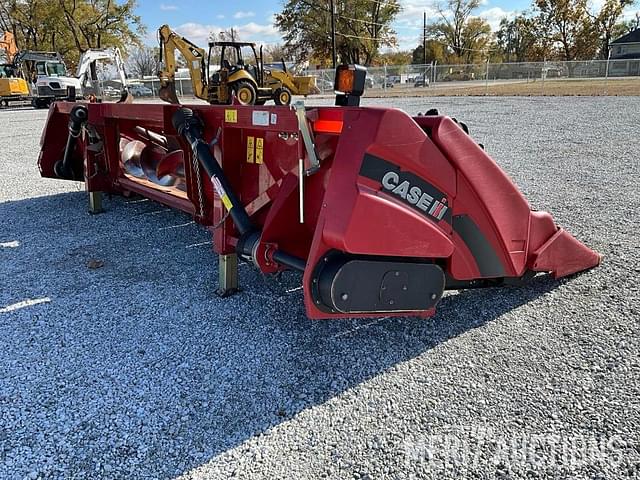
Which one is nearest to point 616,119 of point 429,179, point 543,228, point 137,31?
point 543,228

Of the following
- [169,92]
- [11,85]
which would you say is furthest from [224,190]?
[11,85]

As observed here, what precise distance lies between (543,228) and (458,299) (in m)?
0.62

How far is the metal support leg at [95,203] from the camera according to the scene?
518 centimetres

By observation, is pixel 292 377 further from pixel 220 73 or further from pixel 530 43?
pixel 530 43

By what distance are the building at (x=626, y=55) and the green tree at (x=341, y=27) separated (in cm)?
2262

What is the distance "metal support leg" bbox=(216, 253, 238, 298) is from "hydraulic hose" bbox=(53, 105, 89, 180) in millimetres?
2369

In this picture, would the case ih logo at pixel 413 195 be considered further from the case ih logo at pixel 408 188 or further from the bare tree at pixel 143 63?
the bare tree at pixel 143 63

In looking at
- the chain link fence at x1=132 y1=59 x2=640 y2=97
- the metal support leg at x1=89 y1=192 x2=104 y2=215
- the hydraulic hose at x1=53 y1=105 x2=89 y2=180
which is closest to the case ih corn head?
the hydraulic hose at x1=53 y1=105 x2=89 y2=180

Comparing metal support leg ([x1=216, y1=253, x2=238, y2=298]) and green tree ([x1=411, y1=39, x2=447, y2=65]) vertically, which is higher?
green tree ([x1=411, y1=39, x2=447, y2=65])

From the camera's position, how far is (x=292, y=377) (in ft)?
7.84

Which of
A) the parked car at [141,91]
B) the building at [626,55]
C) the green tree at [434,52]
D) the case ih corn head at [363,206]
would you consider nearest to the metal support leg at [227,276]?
the case ih corn head at [363,206]

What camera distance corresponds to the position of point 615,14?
2179 inches

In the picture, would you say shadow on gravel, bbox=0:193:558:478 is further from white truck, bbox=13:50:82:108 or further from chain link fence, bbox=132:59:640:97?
chain link fence, bbox=132:59:640:97

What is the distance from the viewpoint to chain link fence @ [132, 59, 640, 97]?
1178 inches
